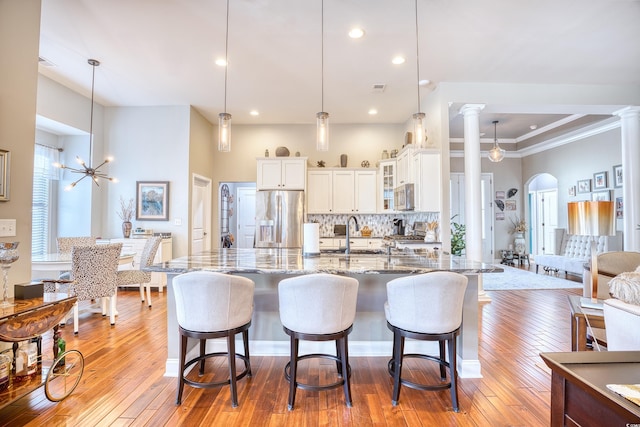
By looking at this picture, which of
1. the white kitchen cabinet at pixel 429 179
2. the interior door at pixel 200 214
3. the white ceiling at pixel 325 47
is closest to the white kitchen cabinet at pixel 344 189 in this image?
the white ceiling at pixel 325 47

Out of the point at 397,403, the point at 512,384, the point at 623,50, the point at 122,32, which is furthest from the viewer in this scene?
the point at 623,50

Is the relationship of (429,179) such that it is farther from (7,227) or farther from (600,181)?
(7,227)

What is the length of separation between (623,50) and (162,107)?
6.61 metres

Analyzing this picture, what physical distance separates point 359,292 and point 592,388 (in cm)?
185

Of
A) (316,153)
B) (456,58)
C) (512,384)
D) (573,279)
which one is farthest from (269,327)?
(573,279)

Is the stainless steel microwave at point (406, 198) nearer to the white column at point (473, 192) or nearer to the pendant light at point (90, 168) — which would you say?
the white column at point (473, 192)

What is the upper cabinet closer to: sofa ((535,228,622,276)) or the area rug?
the area rug

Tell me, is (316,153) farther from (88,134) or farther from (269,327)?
(269,327)

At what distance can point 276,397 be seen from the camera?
218 cm

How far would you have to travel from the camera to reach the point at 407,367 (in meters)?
2.65

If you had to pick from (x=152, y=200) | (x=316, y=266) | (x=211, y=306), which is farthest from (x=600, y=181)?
(x=152, y=200)

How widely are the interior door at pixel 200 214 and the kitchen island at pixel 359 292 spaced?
135 inches

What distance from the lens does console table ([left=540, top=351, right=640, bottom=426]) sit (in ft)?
2.76

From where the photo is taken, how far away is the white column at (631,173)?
4762 millimetres
